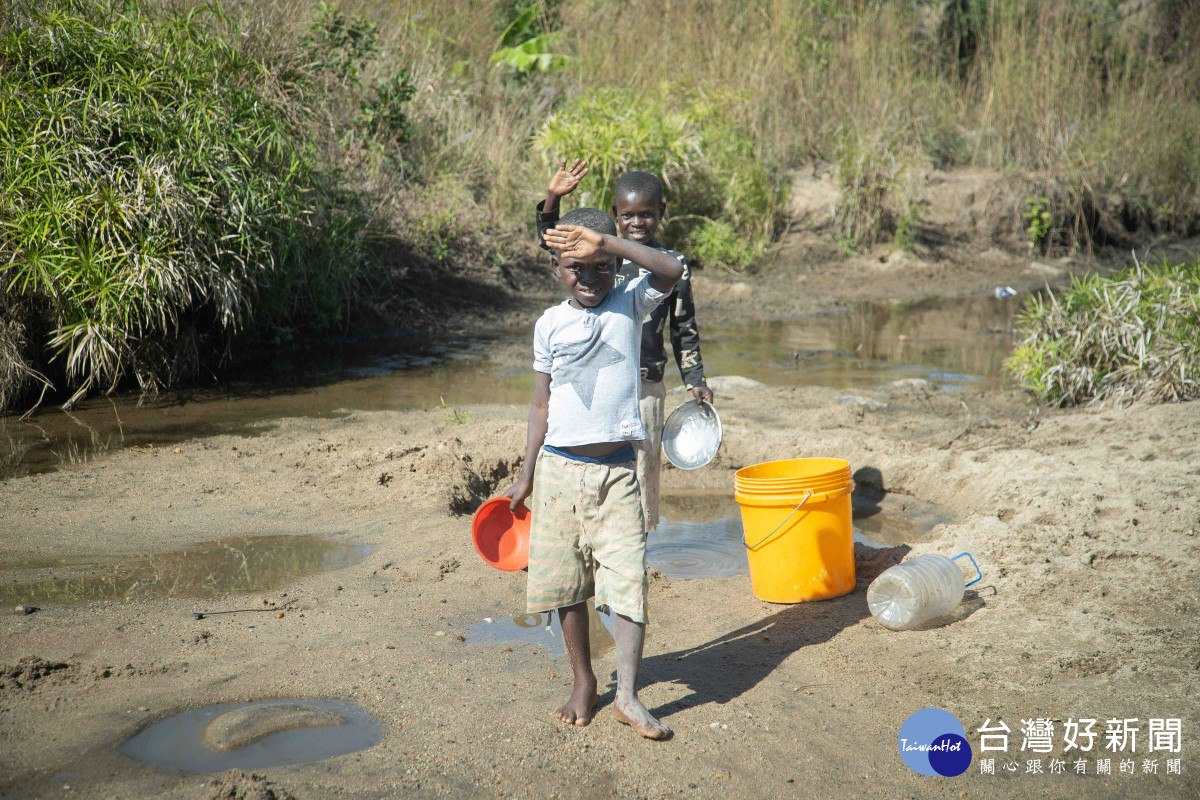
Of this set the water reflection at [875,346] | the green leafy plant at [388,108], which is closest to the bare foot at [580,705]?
the water reflection at [875,346]

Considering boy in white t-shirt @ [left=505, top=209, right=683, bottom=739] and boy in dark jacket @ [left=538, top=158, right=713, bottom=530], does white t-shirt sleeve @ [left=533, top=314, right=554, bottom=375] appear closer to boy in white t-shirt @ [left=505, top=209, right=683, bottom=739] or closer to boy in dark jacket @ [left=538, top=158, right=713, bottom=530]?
boy in white t-shirt @ [left=505, top=209, right=683, bottom=739]

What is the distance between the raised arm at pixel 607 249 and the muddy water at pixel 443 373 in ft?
11.9

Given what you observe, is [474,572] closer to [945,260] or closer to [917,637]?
[917,637]

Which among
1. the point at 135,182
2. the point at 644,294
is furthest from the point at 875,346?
the point at 644,294

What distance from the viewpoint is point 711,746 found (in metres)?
2.70

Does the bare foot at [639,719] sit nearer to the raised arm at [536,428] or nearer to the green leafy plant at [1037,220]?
the raised arm at [536,428]

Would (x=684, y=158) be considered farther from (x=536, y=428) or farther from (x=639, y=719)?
(x=639, y=719)

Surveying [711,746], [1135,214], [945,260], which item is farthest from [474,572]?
[1135,214]

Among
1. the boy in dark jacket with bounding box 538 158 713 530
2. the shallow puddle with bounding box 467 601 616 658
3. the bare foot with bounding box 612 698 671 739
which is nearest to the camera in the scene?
the bare foot with bounding box 612 698 671 739

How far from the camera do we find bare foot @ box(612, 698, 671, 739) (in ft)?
8.87

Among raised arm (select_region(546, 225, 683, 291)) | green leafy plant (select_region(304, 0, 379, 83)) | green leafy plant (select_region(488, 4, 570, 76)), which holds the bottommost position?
raised arm (select_region(546, 225, 683, 291))

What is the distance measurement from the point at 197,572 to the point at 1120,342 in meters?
5.88

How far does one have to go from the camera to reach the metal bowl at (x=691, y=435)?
13.1 feet

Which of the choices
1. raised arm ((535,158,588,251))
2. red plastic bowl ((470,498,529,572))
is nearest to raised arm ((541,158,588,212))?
raised arm ((535,158,588,251))
